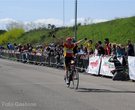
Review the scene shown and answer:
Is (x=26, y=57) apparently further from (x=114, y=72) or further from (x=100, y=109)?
(x=100, y=109)

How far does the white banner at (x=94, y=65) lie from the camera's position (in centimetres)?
2544

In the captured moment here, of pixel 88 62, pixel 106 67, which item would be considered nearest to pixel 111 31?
pixel 88 62

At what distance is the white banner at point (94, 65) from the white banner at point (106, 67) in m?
0.51

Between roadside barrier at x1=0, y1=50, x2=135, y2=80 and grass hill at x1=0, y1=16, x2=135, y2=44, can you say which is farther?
grass hill at x1=0, y1=16, x2=135, y2=44

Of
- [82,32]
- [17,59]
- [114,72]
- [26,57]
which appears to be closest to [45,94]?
[114,72]

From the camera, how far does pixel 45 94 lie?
49.5ft

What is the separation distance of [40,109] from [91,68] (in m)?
14.4

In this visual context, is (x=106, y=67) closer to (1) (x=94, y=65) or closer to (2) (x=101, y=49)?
(1) (x=94, y=65)

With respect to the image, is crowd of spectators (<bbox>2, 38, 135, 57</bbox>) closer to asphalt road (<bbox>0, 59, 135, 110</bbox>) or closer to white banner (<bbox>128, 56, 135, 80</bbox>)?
white banner (<bbox>128, 56, 135, 80</bbox>)

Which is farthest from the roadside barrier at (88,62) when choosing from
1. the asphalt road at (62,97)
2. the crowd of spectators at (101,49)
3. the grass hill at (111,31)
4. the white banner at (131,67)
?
→ the grass hill at (111,31)

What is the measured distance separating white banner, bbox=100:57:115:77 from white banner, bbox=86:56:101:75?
1.66 ft

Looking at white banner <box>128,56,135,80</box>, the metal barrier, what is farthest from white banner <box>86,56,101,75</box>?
white banner <box>128,56,135,80</box>

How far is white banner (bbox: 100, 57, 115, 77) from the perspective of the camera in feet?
77.6

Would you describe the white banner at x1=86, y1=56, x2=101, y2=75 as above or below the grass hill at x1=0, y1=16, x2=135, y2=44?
below
